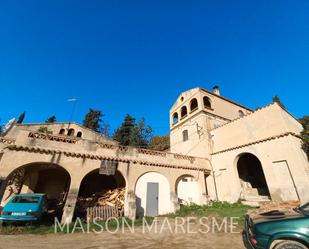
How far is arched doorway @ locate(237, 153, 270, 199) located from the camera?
14.5 metres

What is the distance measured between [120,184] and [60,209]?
472 centimetres

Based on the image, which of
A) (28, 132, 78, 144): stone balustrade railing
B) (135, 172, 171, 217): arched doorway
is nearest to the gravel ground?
(135, 172, 171, 217): arched doorway

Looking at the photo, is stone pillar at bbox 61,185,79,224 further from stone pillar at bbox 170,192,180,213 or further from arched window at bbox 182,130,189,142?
arched window at bbox 182,130,189,142

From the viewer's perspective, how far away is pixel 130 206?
11.2 meters

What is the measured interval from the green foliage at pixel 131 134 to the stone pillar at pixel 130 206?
2013 cm

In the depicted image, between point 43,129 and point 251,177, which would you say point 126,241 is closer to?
point 251,177

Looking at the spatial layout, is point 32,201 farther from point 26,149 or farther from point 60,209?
point 60,209

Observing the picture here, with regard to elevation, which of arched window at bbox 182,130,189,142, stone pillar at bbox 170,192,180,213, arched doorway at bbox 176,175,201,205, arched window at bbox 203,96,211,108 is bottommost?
stone pillar at bbox 170,192,180,213

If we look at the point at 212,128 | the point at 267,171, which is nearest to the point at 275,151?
the point at 267,171

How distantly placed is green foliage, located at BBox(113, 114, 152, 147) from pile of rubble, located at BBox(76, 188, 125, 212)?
18.9m

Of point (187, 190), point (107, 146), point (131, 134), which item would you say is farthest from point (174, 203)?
point (131, 134)

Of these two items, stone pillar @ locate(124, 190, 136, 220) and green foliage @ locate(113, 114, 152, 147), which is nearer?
stone pillar @ locate(124, 190, 136, 220)

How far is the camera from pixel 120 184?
14609 millimetres

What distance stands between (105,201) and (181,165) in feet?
22.6
